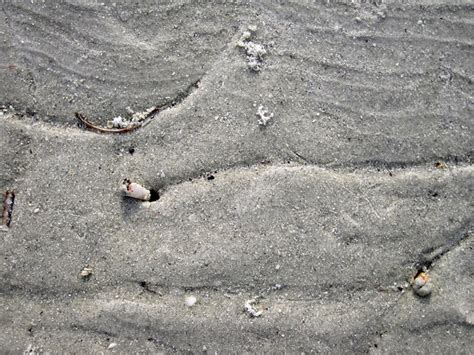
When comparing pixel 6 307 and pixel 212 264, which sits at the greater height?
pixel 212 264

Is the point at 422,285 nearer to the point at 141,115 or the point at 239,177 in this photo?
the point at 239,177

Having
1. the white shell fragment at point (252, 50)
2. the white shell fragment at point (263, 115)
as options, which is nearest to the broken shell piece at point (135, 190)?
the white shell fragment at point (263, 115)

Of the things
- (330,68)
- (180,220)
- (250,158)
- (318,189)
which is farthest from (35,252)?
(330,68)

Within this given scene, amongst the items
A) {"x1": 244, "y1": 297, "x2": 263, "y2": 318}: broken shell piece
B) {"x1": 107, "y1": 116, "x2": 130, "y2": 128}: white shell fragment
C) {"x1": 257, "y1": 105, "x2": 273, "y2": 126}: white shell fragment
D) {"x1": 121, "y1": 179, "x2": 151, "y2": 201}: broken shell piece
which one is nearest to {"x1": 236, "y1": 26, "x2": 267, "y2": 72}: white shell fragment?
{"x1": 257, "y1": 105, "x2": 273, "y2": 126}: white shell fragment

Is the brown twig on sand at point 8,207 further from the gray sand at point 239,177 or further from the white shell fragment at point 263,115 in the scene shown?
the white shell fragment at point 263,115

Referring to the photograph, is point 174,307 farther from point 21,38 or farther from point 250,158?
point 21,38

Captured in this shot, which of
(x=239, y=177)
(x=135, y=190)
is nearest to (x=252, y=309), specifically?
(x=239, y=177)
